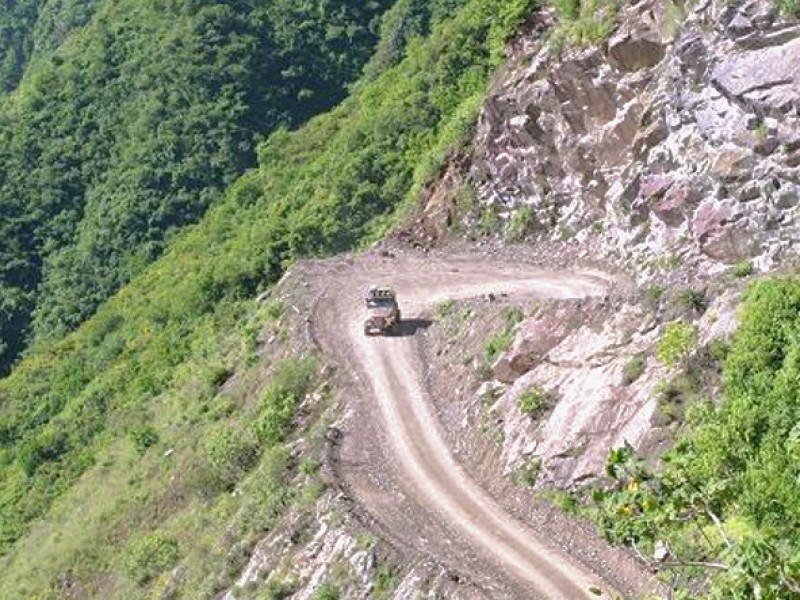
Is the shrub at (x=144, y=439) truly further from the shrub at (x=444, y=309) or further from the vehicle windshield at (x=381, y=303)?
the shrub at (x=444, y=309)

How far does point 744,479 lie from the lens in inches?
752

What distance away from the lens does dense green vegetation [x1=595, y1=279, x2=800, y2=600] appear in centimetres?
988

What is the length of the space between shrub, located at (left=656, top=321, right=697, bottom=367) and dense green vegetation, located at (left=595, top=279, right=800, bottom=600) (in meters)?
0.83

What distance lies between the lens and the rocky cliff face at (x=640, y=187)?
24328 mm

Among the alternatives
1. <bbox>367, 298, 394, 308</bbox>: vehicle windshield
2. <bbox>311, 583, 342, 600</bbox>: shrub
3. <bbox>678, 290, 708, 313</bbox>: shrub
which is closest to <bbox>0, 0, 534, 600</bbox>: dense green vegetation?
<bbox>367, 298, 394, 308</bbox>: vehicle windshield

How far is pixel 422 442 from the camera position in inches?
1092

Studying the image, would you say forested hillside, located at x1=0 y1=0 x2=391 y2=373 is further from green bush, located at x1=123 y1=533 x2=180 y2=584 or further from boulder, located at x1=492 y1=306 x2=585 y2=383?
boulder, located at x1=492 y1=306 x2=585 y2=383

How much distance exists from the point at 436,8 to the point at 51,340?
38.6m

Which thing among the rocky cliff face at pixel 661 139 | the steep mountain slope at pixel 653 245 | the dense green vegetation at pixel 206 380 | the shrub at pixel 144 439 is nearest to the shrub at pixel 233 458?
the dense green vegetation at pixel 206 380

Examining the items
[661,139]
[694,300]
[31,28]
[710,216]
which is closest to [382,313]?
[661,139]

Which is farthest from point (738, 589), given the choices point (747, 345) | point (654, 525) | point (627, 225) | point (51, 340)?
point (51, 340)

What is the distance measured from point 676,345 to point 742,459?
3.81 metres

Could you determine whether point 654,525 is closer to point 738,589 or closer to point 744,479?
point 738,589

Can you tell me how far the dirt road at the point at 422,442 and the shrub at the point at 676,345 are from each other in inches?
175
